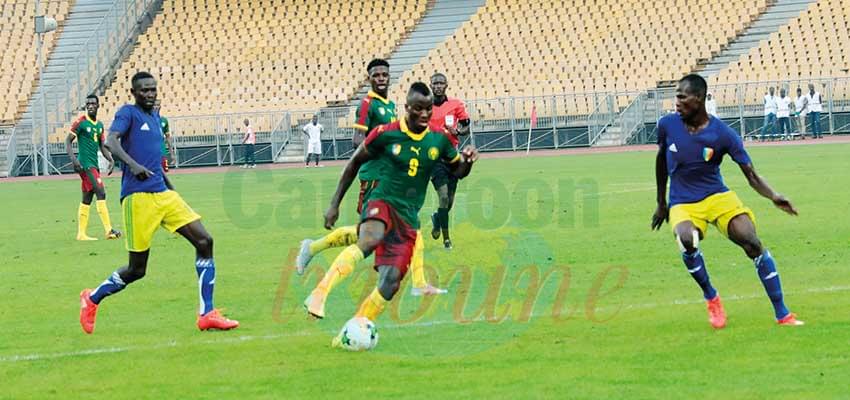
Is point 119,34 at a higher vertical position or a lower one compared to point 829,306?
higher

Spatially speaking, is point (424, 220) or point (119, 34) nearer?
point (424, 220)

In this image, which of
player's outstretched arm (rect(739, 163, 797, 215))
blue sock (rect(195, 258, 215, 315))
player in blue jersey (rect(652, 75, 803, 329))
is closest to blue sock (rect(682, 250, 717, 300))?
player in blue jersey (rect(652, 75, 803, 329))

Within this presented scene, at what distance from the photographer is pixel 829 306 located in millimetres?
10961

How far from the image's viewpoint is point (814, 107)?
4253cm

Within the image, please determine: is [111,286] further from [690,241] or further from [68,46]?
[68,46]

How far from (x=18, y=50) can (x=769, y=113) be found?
3004cm

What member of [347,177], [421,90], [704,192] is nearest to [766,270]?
[704,192]

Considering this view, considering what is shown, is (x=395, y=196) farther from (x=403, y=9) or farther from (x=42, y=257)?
(x=403, y=9)

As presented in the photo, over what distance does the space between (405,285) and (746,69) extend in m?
34.7

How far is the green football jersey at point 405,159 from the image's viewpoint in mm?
10195

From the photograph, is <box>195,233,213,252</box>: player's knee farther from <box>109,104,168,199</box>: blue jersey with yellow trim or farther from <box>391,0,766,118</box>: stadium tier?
<box>391,0,766,118</box>: stadium tier

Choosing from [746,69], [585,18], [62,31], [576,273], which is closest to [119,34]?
[62,31]

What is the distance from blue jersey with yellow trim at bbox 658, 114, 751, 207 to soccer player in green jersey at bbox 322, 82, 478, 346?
155 centimetres

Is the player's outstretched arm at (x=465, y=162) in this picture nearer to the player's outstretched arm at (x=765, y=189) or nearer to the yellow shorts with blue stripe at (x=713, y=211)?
the yellow shorts with blue stripe at (x=713, y=211)
